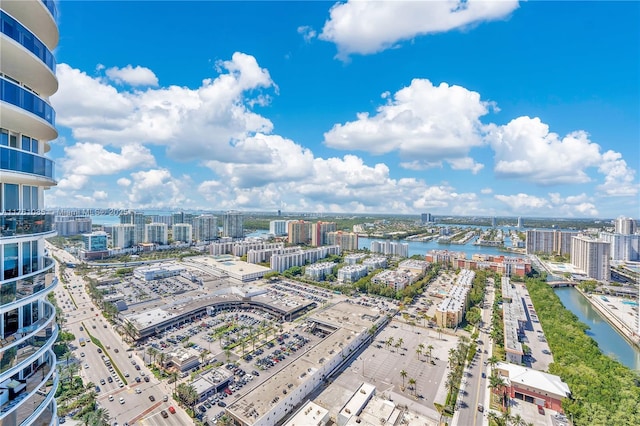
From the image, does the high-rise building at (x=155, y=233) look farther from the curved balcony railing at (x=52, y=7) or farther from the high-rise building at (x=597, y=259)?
the high-rise building at (x=597, y=259)

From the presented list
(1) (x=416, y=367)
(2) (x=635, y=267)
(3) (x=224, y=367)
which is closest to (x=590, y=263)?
(2) (x=635, y=267)

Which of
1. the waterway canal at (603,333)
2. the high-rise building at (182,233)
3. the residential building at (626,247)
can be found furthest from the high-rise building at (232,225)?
the residential building at (626,247)

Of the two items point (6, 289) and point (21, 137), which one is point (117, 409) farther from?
point (21, 137)

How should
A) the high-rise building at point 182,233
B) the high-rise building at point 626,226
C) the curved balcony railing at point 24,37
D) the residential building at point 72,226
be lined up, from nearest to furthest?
the curved balcony railing at point 24,37
the high-rise building at point 626,226
the high-rise building at point 182,233
the residential building at point 72,226

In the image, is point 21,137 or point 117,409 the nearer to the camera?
point 21,137

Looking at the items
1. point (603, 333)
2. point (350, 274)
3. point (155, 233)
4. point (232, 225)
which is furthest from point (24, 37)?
point (232, 225)

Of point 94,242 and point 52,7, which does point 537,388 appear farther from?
point 94,242

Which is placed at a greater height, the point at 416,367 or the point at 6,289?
the point at 6,289
